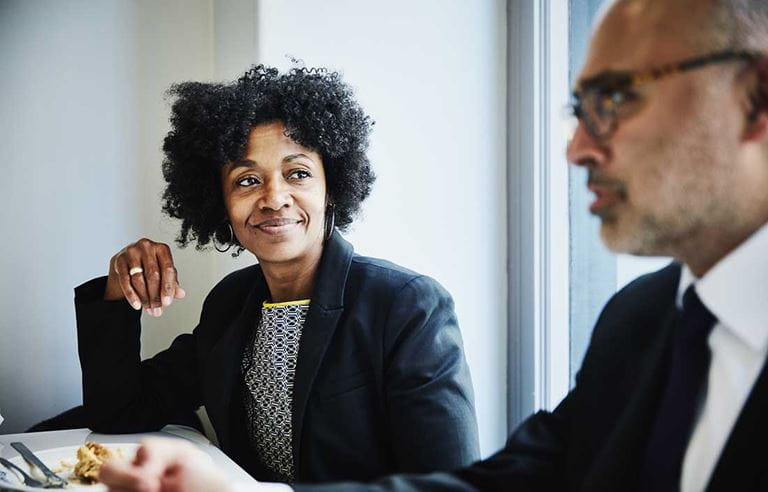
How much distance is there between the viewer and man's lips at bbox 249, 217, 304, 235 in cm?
179

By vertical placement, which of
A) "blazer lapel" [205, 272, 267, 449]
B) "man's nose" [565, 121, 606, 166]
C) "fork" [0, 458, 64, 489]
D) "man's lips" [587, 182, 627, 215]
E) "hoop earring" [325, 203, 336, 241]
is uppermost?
"man's nose" [565, 121, 606, 166]

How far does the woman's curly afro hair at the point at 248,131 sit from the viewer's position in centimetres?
185

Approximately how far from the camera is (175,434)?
1893 millimetres

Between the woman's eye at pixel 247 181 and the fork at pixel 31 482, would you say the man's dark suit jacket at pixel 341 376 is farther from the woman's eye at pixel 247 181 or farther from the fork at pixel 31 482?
the fork at pixel 31 482

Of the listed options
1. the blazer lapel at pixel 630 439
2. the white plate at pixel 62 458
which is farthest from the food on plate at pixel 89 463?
the blazer lapel at pixel 630 439

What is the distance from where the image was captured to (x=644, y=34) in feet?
3.10

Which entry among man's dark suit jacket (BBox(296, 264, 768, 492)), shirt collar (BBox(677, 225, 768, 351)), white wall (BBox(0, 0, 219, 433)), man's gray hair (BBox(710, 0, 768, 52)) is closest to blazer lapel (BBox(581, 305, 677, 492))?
man's dark suit jacket (BBox(296, 264, 768, 492))

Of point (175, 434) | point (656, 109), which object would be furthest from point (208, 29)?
point (656, 109)

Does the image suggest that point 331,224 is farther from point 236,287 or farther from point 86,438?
point 86,438

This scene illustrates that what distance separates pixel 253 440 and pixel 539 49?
1261 millimetres

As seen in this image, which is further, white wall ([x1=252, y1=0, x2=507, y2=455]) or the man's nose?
white wall ([x1=252, y1=0, x2=507, y2=455])

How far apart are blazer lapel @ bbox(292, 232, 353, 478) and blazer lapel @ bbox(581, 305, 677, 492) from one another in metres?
0.78

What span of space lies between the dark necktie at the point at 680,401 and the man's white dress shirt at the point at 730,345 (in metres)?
0.01

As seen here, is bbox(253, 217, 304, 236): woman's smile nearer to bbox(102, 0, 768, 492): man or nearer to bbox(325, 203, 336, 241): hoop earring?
bbox(325, 203, 336, 241): hoop earring
